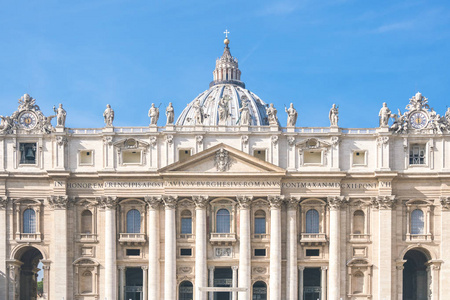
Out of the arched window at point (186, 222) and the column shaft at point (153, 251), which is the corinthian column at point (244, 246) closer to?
the arched window at point (186, 222)

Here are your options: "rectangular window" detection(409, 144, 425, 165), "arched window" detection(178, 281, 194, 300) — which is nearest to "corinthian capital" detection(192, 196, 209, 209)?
"arched window" detection(178, 281, 194, 300)

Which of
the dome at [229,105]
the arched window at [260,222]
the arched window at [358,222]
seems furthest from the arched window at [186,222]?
the dome at [229,105]

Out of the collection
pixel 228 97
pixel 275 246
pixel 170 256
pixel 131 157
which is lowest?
pixel 170 256

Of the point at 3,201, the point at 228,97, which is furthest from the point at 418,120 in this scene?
the point at 228,97

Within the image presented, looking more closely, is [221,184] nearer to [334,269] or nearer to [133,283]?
[133,283]

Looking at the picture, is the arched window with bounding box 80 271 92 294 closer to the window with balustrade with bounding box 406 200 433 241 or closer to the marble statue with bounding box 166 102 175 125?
the marble statue with bounding box 166 102 175 125

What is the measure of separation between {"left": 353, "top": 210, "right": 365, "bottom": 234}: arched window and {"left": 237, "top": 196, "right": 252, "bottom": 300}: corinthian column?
10253 millimetres

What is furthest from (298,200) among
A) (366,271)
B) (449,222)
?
(449,222)

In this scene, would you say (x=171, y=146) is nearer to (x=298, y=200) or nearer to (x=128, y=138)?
(x=128, y=138)

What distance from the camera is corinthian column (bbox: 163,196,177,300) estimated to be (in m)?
75.7

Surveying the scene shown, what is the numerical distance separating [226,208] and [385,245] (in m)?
15.3

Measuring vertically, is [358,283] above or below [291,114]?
below

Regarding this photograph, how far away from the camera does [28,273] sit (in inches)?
3270

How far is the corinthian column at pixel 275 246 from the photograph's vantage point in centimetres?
7556
